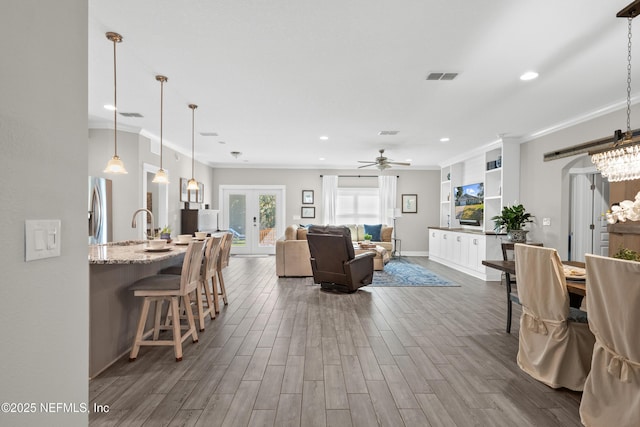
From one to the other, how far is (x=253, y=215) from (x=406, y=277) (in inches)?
201

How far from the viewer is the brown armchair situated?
4949 millimetres

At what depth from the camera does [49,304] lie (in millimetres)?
1030

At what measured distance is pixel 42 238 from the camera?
98 centimetres

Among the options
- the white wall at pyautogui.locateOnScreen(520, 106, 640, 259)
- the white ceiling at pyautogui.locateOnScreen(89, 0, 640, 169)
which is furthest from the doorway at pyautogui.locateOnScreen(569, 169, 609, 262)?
the white ceiling at pyautogui.locateOnScreen(89, 0, 640, 169)

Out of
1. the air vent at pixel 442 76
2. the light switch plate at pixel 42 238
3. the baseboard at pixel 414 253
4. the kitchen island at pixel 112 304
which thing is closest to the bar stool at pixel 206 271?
the kitchen island at pixel 112 304

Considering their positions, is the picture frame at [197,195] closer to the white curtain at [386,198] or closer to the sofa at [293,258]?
the sofa at [293,258]

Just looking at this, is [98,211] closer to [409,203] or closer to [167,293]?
[167,293]

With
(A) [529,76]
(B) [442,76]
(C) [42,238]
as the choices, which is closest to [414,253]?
(A) [529,76]

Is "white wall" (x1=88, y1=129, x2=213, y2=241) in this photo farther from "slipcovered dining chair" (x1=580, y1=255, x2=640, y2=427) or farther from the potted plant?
the potted plant

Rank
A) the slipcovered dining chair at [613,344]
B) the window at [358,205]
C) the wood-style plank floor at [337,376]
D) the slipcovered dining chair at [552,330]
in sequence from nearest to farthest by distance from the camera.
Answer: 1. the slipcovered dining chair at [613,344]
2. the wood-style plank floor at [337,376]
3. the slipcovered dining chair at [552,330]
4. the window at [358,205]

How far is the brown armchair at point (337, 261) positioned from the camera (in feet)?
16.2

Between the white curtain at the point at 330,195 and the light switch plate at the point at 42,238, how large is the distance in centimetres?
863

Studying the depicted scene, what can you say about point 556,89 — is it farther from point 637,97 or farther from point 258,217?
point 258,217

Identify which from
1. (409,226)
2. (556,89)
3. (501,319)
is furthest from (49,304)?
(409,226)
